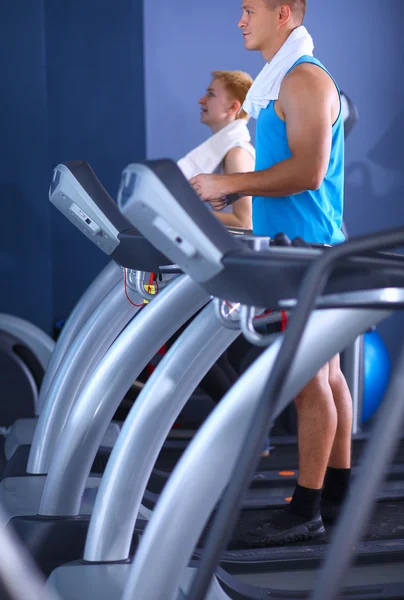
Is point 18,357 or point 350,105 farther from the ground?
point 350,105

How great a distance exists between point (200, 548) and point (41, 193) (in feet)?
7.53

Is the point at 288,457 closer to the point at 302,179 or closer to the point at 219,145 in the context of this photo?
the point at 219,145

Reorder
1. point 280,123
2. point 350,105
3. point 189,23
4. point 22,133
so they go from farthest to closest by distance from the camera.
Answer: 1. point 189,23
2. point 22,133
3. point 350,105
4. point 280,123

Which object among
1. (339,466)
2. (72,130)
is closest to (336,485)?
(339,466)

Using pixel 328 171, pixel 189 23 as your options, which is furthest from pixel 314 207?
pixel 189 23

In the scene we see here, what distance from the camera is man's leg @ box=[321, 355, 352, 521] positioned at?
2207 mm

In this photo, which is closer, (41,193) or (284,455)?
(284,455)

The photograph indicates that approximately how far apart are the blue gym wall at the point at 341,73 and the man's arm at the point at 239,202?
113 centimetres

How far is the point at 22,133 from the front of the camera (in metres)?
3.94

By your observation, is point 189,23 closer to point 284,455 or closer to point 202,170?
point 202,170

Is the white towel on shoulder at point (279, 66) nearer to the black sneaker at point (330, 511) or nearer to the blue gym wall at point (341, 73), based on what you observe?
the black sneaker at point (330, 511)

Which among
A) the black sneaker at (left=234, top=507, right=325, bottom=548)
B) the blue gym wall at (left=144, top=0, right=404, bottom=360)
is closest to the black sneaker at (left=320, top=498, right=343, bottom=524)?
the black sneaker at (left=234, top=507, right=325, bottom=548)

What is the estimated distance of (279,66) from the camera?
2018mm

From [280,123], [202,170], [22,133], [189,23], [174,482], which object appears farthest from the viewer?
[189,23]
